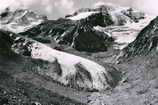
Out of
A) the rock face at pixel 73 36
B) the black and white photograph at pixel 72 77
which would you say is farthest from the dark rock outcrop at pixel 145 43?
the rock face at pixel 73 36

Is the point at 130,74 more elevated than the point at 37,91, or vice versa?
the point at 37,91

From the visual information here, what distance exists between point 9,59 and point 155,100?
3356 centimetres

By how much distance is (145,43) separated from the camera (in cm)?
11812

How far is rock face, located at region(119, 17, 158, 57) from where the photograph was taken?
113 m

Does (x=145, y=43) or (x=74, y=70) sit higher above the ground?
(x=74, y=70)

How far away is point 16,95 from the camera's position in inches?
1949

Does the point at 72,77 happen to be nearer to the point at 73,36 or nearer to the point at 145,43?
the point at 145,43

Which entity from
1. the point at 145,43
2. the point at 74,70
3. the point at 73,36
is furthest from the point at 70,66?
the point at 73,36

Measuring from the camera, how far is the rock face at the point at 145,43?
113131 millimetres

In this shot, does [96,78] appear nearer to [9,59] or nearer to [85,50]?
[9,59]

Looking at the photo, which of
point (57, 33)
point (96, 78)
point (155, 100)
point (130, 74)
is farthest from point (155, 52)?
point (57, 33)

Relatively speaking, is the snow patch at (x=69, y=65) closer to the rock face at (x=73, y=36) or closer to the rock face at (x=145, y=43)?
the rock face at (x=145, y=43)

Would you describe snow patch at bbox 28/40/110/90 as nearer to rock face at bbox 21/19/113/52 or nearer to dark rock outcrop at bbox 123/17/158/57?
dark rock outcrop at bbox 123/17/158/57

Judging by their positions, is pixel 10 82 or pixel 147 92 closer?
pixel 10 82
